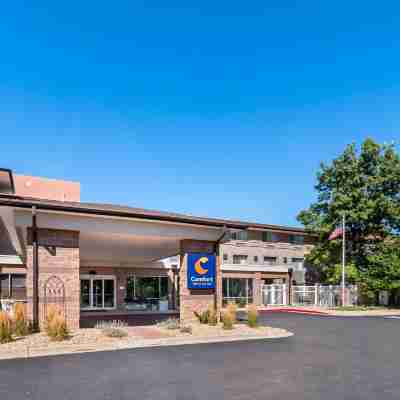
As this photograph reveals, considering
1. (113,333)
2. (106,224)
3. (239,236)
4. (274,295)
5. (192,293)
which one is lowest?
(274,295)

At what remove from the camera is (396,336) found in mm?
17672

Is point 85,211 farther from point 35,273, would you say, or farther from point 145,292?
point 145,292

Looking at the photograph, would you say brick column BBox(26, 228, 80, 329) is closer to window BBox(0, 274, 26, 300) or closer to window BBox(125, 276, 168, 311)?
window BBox(0, 274, 26, 300)

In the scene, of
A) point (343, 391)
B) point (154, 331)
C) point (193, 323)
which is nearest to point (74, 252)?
point (154, 331)

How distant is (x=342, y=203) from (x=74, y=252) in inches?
1121

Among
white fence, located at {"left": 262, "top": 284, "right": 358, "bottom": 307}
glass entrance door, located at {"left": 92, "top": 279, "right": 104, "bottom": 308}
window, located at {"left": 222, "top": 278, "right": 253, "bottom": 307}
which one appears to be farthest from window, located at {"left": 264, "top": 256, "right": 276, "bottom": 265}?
glass entrance door, located at {"left": 92, "top": 279, "right": 104, "bottom": 308}

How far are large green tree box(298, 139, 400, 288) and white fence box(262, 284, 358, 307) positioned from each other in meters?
1.28

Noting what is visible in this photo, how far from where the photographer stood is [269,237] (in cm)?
4444

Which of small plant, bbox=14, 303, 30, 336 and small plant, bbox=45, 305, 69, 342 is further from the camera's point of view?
small plant, bbox=14, 303, 30, 336

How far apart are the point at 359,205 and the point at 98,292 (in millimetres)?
22880

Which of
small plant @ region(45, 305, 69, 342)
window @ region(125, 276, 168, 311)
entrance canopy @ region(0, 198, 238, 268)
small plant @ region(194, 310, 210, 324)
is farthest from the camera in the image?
window @ region(125, 276, 168, 311)

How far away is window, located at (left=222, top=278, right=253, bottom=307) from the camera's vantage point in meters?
39.2

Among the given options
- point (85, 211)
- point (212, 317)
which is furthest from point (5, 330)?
point (212, 317)

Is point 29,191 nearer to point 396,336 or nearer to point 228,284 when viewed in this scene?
point 228,284
